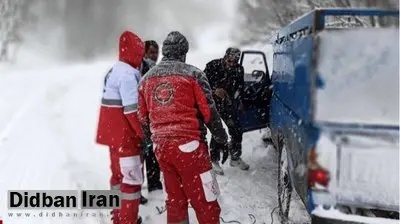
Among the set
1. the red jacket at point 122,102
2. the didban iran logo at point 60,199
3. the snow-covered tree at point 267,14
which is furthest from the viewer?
the snow-covered tree at point 267,14

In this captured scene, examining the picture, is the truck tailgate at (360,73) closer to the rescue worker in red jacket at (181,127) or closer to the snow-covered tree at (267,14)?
the rescue worker in red jacket at (181,127)

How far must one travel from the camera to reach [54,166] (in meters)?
7.21

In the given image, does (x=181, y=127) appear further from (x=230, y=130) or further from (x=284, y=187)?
(x=230, y=130)

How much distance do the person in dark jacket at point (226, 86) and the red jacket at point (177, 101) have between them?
2453 mm

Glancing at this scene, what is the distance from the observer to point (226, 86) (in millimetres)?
6672

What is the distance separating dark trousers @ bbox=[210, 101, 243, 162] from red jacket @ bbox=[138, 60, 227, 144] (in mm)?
2456

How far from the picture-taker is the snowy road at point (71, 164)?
5441mm

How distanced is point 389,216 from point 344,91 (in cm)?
115

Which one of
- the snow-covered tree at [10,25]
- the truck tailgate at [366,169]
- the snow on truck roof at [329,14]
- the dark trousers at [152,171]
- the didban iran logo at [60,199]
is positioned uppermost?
the snow-covered tree at [10,25]

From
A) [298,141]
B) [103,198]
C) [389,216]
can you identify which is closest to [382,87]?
[298,141]

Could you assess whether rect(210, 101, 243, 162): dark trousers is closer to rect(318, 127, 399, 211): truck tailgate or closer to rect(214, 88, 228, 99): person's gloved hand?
rect(214, 88, 228, 99): person's gloved hand

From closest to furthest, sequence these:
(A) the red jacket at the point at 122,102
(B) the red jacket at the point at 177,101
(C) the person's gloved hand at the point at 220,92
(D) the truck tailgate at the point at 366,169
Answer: (D) the truck tailgate at the point at 366,169 → (B) the red jacket at the point at 177,101 → (A) the red jacket at the point at 122,102 → (C) the person's gloved hand at the point at 220,92

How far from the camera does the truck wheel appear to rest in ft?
15.8

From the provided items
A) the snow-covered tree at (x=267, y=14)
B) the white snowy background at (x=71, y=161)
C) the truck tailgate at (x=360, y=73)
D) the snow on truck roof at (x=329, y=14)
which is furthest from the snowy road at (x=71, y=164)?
the snow-covered tree at (x=267, y=14)
